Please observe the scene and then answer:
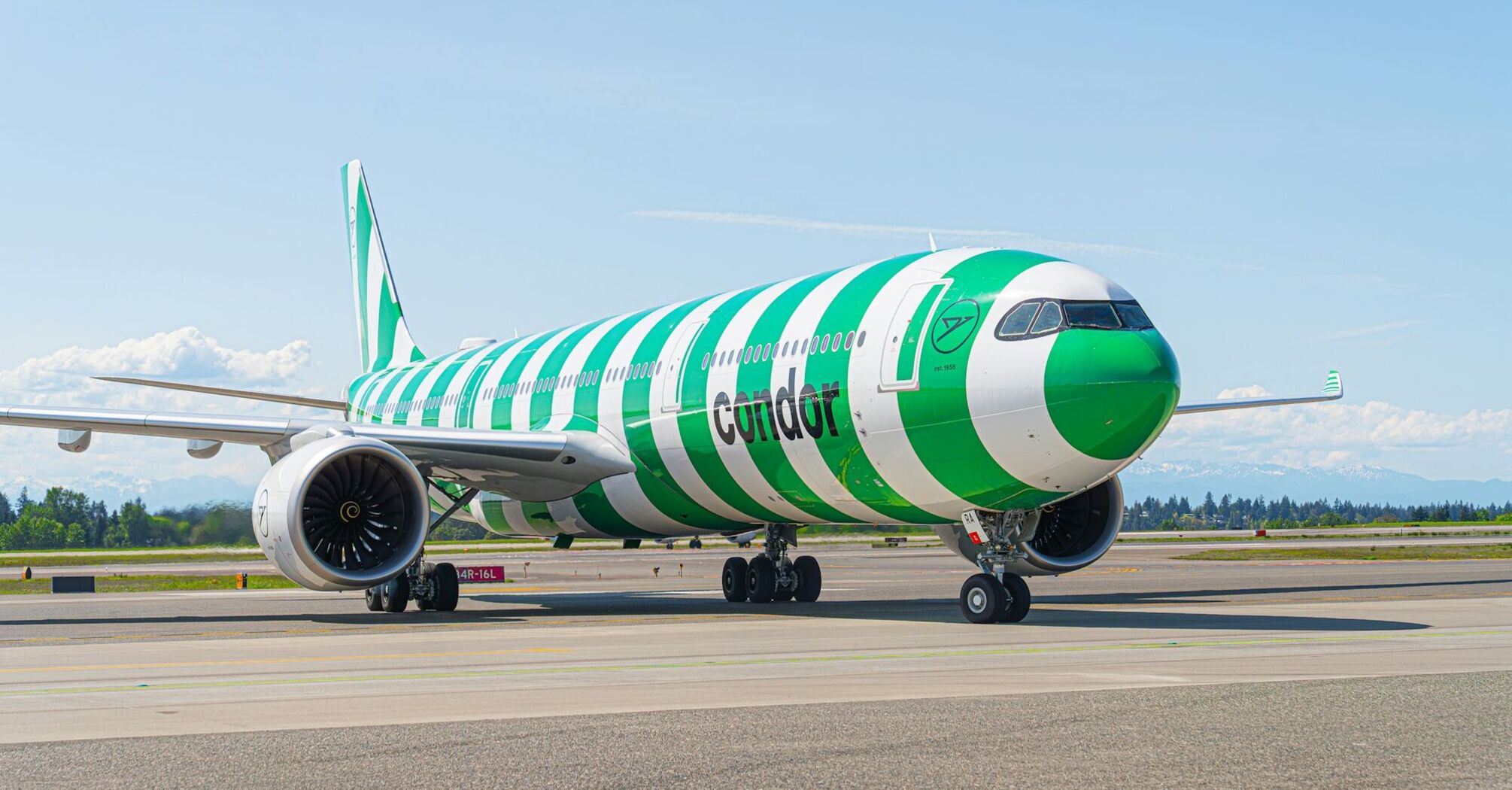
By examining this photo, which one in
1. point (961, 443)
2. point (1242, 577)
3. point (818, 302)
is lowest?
point (1242, 577)

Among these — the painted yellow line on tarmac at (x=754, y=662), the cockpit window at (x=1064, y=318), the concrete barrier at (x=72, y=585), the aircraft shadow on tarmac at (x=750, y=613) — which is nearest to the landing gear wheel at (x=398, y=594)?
the aircraft shadow on tarmac at (x=750, y=613)

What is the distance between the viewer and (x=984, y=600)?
1778 centimetres

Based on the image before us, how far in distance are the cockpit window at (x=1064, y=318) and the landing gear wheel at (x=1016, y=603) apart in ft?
10.2

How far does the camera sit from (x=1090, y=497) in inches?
819

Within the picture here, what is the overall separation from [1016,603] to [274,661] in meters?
8.31

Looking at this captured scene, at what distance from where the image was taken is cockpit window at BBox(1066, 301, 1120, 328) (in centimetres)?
1630

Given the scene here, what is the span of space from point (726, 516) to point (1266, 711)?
1305 centimetres

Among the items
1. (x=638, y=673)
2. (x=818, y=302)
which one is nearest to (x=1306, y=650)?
(x=638, y=673)

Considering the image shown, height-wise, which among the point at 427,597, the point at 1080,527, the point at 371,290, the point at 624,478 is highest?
the point at 371,290

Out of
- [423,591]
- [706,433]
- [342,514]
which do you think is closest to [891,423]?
[706,433]

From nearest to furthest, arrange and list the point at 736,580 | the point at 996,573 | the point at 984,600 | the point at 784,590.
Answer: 1. the point at 984,600
2. the point at 996,573
3. the point at 784,590
4. the point at 736,580

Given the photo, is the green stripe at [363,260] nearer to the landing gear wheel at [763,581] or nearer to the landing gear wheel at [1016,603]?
the landing gear wheel at [763,581]

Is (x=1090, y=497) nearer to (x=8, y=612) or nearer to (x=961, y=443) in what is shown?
(x=961, y=443)

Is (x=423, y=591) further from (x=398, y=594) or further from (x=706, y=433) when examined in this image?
(x=706, y=433)
